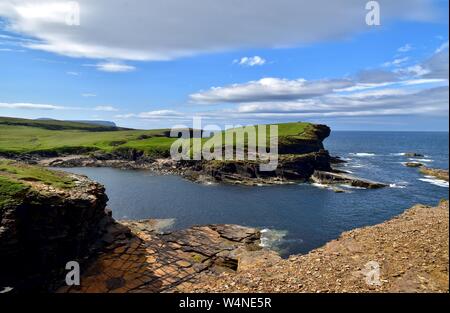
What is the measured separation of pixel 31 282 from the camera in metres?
36.5

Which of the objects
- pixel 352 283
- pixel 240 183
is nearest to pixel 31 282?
pixel 352 283

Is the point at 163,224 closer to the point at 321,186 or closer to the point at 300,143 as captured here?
the point at 321,186

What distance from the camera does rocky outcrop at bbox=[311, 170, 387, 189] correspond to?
97562 millimetres

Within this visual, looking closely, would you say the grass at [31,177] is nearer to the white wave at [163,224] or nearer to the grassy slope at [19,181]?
the grassy slope at [19,181]

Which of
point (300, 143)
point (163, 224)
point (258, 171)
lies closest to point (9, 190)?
point (163, 224)

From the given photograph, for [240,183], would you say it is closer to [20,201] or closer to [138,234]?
[138,234]

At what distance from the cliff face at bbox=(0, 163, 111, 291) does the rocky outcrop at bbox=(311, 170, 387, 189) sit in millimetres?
75575

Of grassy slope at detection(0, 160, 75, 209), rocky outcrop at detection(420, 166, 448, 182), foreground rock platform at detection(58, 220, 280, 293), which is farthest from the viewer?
rocky outcrop at detection(420, 166, 448, 182)

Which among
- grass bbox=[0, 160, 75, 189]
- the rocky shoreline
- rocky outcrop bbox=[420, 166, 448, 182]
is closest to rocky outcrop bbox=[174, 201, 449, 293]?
the rocky shoreline

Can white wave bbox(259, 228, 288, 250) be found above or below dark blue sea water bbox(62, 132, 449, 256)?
below

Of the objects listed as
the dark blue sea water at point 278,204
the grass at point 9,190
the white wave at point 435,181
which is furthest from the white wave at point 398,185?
the grass at point 9,190

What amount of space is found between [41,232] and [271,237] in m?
32.9

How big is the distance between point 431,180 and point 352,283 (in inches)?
3801

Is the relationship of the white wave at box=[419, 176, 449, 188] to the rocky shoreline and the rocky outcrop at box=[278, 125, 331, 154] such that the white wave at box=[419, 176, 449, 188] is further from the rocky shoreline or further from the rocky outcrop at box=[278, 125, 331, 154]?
the rocky shoreline
